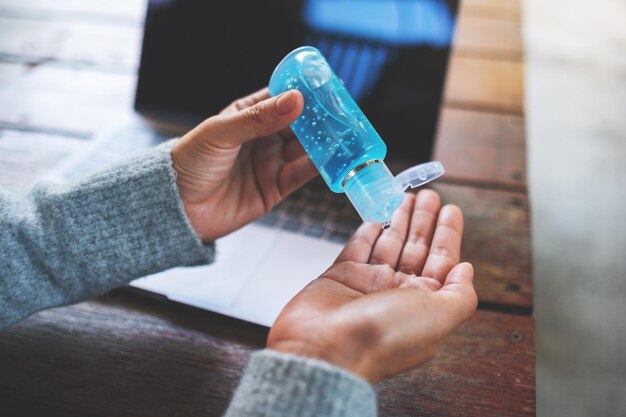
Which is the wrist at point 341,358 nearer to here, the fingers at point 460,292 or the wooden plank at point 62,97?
the fingers at point 460,292

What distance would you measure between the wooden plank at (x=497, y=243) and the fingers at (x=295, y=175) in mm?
225

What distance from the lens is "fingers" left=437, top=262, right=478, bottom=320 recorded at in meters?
0.54

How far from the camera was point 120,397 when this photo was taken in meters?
0.58

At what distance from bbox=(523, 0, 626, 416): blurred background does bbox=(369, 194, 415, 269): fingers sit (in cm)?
29

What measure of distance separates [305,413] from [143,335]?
273 millimetres

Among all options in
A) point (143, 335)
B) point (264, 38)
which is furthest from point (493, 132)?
point (143, 335)

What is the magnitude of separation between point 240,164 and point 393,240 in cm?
24

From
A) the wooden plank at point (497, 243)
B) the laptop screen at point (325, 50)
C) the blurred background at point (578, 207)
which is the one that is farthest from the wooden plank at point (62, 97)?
the blurred background at point (578, 207)

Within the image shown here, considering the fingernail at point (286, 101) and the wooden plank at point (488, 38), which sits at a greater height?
the wooden plank at point (488, 38)

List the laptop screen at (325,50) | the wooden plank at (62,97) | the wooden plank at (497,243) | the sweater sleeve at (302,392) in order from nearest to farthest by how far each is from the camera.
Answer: the sweater sleeve at (302,392)
the wooden plank at (497,243)
the laptop screen at (325,50)
the wooden plank at (62,97)

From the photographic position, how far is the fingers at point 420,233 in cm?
64

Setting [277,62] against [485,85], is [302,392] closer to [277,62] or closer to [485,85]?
[277,62]

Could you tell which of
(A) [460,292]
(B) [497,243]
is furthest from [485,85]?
(A) [460,292]

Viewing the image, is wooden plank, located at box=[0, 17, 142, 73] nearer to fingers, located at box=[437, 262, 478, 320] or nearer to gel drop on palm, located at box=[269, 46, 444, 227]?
gel drop on palm, located at box=[269, 46, 444, 227]
